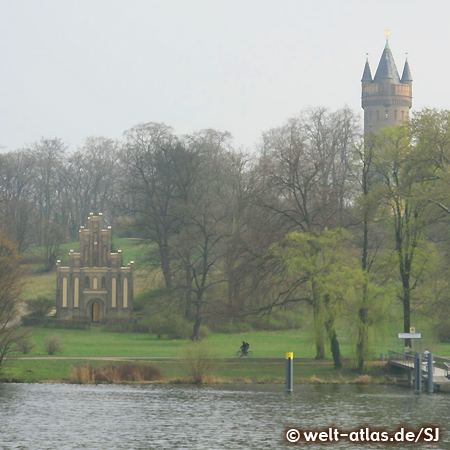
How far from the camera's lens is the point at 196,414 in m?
32.6

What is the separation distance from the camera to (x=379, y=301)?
4459 cm

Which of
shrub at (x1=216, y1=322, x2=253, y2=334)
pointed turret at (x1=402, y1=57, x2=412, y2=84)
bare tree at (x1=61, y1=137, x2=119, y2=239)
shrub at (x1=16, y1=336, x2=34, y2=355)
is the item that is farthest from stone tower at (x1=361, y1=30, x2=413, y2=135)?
shrub at (x1=16, y1=336, x2=34, y2=355)

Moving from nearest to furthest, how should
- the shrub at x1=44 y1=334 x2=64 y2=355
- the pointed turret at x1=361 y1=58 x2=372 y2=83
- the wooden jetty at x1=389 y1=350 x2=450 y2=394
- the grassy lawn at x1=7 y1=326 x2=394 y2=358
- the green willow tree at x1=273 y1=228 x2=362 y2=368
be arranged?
the wooden jetty at x1=389 y1=350 x2=450 y2=394
the green willow tree at x1=273 y1=228 x2=362 y2=368
the shrub at x1=44 y1=334 x2=64 y2=355
the grassy lawn at x1=7 y1=326 x2=394 y2=358
the pointed turret at x1=361 y1=58 x2=372 y2=83

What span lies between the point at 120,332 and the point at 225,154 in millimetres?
22844

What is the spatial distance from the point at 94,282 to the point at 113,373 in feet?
126

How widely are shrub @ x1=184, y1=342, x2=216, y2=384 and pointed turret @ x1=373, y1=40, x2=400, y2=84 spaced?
105075 millimetres

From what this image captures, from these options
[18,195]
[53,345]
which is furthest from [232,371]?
[18,195]

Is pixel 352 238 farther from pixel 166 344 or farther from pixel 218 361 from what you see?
pixel 166 344

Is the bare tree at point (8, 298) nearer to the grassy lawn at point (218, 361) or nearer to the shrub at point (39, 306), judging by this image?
the grassy lawn at point (218, 361)

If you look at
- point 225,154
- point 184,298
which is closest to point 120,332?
point 184,298

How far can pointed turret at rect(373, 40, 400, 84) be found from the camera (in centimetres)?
14062

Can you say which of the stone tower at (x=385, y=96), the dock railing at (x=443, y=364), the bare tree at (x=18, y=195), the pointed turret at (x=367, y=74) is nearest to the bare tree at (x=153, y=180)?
the bare tree at (x=18, y=195)

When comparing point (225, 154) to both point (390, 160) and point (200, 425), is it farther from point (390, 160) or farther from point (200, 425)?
point (200, 425)

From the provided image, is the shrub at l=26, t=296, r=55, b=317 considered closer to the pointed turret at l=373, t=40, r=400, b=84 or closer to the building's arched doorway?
the building's arched doorway
